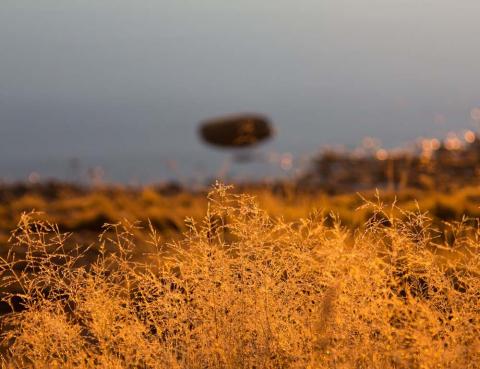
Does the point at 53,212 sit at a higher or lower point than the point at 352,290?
lower

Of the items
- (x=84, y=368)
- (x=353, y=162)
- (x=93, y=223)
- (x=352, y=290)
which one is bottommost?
(x=353, y=162)

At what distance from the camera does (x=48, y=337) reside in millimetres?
3877

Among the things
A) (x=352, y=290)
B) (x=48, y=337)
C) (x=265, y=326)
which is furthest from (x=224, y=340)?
(x=48, y=337)

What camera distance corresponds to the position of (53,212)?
35.1 feet

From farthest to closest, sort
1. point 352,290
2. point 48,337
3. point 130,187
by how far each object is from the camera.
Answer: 1. point 130,187
2. point 48,337
3. point 352,290

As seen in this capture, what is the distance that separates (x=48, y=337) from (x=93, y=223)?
536 centimetres

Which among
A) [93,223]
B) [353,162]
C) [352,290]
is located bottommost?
[353,162]

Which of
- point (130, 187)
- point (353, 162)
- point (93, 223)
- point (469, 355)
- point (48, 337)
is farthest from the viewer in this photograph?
point (353, 162)

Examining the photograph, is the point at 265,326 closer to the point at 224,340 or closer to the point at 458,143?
the point at 224,340

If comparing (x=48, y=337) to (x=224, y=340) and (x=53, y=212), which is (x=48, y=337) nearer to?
(x=224, y=340)

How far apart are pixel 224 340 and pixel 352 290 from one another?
564mm

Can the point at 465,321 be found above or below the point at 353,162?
above

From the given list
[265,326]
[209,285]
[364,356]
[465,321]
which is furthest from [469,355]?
[209,285]

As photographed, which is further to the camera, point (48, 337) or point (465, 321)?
point (48, 337)
